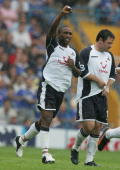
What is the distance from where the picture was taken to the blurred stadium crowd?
814 inches

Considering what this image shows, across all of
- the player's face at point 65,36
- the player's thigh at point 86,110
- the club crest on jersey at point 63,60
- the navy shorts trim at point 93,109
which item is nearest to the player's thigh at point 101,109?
the navy shorts trim at point 93,109

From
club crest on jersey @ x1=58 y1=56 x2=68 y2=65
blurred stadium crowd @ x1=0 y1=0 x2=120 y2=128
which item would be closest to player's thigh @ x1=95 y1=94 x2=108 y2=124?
club crest on jersey @ x1=58 y1=56 x2=68 y2=65

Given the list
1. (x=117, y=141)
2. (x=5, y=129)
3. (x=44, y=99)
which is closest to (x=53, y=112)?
(x=44, y=99)

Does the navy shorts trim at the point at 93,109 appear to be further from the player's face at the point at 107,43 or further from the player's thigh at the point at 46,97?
the player's face at the point at 107,43

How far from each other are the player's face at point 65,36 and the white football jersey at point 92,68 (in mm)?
334

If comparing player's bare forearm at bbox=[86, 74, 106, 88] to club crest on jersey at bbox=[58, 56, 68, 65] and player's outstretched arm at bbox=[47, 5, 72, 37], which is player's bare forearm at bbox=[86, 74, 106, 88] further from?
player's outstretched arm at bbox=[47, 5, 72, 37]

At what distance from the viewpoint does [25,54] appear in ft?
74.0

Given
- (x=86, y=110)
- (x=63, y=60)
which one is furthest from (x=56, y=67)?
(x=86, y=110)

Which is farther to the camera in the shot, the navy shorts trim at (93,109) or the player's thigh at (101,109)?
the player's thigh at (101,109)

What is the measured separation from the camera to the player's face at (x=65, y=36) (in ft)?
39.0

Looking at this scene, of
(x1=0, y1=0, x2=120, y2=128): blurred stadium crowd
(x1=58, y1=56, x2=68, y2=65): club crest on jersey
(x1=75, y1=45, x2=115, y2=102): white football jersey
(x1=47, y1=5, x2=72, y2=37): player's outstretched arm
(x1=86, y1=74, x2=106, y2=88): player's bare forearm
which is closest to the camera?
(x1=47, y1=5, x2=72, y2=37): player's outstretched arm

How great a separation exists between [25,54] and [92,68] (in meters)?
10.7

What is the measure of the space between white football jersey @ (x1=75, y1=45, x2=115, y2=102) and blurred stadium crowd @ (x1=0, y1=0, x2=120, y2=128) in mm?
8428

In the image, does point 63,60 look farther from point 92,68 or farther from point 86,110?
point 86,110
